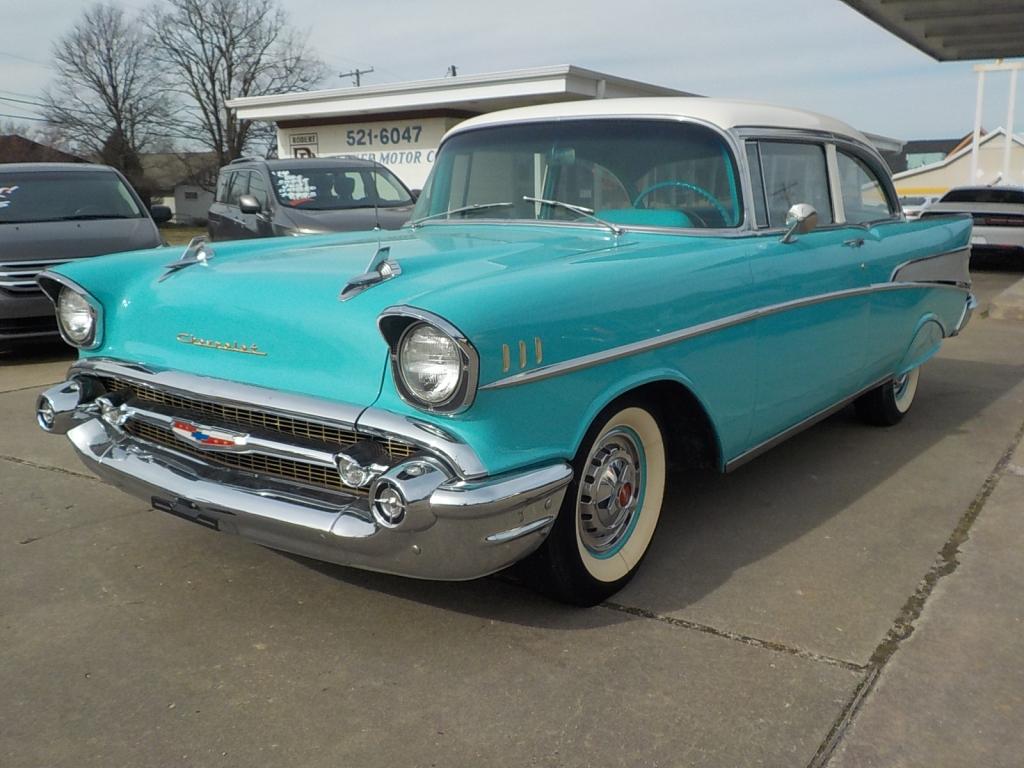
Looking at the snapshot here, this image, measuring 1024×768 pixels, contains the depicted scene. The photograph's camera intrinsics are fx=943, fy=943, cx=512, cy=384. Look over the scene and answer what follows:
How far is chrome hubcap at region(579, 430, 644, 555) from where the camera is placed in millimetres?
2869

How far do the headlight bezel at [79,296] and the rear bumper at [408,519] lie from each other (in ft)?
2.20

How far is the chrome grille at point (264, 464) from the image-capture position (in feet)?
8.35

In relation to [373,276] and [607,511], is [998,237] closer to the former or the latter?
[607,511]

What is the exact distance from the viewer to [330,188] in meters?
9.20

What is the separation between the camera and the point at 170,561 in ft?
10.9

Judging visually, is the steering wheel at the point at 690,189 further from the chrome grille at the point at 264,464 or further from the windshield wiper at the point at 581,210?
the chrome grille at the point at 264,464

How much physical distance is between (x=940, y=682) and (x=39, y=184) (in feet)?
26.4

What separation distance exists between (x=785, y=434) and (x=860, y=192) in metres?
1.53

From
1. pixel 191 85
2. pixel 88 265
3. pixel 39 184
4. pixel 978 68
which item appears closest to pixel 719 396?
pixel 88 265

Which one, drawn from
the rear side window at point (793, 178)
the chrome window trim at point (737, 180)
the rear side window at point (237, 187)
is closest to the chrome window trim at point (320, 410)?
the chrome window trim at point (737, 180)

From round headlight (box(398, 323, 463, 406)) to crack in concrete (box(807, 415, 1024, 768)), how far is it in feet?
4.05

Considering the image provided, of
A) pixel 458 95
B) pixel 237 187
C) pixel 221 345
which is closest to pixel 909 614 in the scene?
pixel 221 345

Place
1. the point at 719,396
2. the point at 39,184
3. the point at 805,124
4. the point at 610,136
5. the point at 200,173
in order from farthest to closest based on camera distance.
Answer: the point at 200,173 < the point at 39,184 < the point at 805,124 < the point at 610,136 < the point at 719,396

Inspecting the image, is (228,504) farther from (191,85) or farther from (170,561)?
(191,85)
